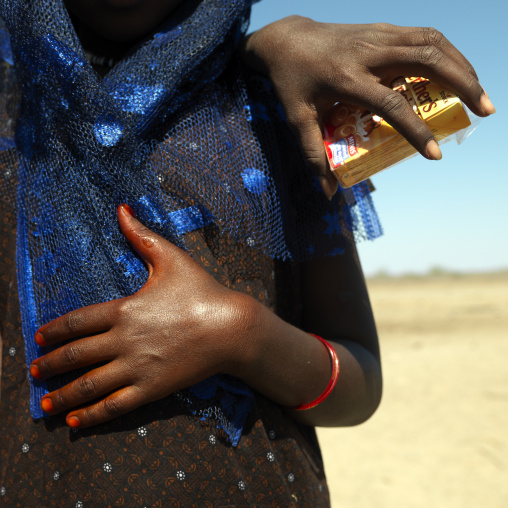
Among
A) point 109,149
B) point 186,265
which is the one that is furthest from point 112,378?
point 109,149

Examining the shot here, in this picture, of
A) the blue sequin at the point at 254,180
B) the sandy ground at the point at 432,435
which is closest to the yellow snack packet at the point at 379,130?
the blue sequin at the point at 254,180

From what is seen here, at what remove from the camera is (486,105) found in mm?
961

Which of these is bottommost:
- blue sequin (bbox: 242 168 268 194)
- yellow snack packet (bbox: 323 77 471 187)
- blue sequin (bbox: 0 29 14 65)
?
blue sequin (bbox: 242 168 268 194)

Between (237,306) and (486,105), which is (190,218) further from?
(486,105)

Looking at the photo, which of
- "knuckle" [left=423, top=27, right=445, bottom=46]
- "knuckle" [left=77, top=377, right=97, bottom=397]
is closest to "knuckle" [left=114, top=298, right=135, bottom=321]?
"knuckle" [left=77, top=377, right=97, bottom=397]

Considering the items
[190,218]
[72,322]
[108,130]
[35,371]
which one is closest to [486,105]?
A: [190,218]

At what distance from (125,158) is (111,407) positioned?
45cm

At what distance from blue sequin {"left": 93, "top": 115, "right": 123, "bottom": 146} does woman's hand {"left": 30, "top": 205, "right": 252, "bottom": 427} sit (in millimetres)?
176

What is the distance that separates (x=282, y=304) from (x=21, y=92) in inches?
28.8

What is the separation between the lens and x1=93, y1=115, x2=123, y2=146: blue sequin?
3.40 feet

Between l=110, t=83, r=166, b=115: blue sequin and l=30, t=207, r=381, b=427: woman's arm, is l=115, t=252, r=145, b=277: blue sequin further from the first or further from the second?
l=110, t=83, r=166, b=115: blue sequin

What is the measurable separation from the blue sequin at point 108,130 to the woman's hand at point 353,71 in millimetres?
314

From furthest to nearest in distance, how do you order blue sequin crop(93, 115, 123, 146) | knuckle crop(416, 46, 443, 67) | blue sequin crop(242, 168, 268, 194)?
1. blue sequin crop(242, 168, 268, 194)
2. blue sequin crop(93, 115, 123, 146)
3. knuckle crop(416, 46, 443, 67)

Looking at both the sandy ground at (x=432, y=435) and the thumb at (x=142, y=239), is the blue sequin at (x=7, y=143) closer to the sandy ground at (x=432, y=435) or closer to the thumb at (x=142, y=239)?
the thumb at (x=142, y=239)
